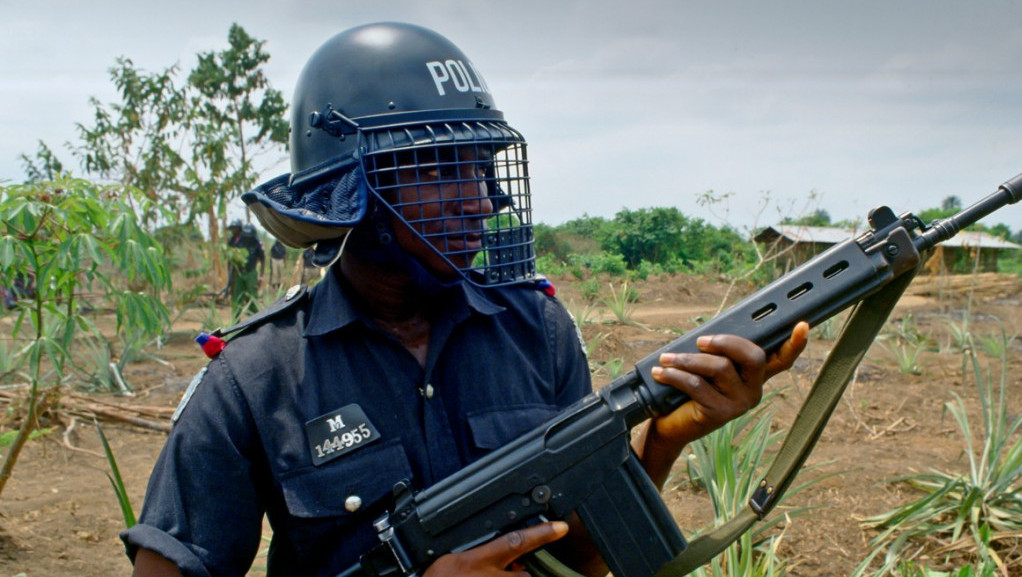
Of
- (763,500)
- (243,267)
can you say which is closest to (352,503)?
(763,500)

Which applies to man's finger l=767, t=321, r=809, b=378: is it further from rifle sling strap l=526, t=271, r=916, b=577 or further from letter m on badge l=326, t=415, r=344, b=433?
letter m on badge l=326, t=415, r=344, b=433

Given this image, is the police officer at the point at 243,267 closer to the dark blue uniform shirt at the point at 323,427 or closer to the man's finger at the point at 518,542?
the dark blue uniform shirt at the point at 323,427

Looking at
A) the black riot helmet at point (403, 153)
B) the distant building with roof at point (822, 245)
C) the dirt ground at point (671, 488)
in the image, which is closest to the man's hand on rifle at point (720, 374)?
the distant building with roof at point (822, 245)

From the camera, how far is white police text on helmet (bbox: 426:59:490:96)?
6.08 ft

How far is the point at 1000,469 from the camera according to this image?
10.8 feet

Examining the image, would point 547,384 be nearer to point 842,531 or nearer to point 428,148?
point 428,148

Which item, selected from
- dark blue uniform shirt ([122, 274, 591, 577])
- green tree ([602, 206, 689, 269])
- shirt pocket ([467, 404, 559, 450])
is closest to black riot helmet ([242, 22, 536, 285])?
dark blue uniform shirt ([122, 274, 591, 577])

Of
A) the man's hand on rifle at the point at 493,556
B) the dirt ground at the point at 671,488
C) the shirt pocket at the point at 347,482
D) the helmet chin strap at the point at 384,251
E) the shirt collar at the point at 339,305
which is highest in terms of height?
the helmet chin strap at the point at 384,251

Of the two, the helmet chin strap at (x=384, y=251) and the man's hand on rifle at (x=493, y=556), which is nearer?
the man's hand on rifle at (x=493, y=556)

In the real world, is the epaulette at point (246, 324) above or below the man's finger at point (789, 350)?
above

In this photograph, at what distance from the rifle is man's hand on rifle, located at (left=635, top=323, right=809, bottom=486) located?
0.10ft

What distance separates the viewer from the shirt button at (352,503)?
1.62m

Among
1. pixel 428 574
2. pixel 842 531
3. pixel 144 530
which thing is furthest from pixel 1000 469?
pixel 144 530

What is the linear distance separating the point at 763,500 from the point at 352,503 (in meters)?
0.92
